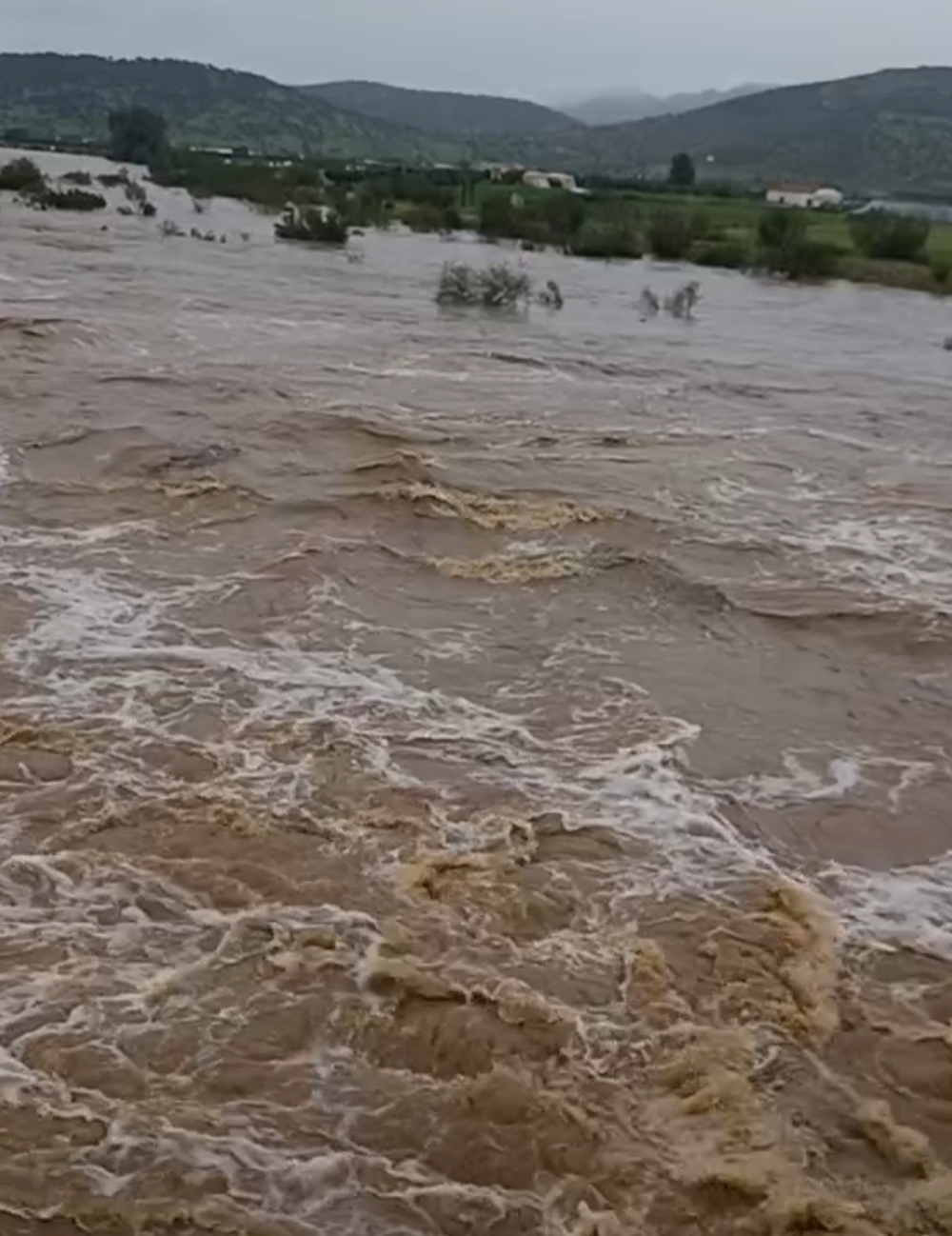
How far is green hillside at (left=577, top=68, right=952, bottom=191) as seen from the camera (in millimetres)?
105312

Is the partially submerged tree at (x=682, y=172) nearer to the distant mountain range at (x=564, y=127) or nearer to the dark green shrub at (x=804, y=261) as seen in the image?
the distant mountain range at (x=564, y=127)

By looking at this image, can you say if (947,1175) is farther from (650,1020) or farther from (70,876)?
(70,876)

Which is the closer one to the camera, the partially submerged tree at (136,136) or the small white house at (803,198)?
the small white house at (803,198)

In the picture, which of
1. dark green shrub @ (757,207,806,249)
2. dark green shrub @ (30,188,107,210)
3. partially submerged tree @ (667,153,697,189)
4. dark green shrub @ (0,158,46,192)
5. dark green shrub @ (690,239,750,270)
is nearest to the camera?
dark green shrub @ (690,239,750,270)

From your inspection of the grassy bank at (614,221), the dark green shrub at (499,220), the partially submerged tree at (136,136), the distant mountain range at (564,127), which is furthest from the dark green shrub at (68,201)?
the distant mountain range at (564,127)

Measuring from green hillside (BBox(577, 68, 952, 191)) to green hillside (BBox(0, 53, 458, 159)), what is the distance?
840 inches

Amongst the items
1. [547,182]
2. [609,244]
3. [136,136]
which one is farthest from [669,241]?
[136,136]

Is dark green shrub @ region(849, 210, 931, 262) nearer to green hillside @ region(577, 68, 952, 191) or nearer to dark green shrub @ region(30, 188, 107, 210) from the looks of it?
dark green shrub @ region(30, 188, 107, 210)

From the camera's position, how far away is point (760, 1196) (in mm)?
5301

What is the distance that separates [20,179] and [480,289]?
93.8 feet

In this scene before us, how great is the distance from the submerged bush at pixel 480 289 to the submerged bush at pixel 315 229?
1163 centimetres

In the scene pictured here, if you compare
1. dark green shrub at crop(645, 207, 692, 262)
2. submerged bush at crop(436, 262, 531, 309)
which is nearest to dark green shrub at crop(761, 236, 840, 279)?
dark green shrub at crop(645, 207, 692, 262)

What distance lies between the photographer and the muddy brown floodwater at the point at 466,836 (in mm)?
5426

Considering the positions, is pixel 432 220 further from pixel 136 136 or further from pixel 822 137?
pixel 822 137
